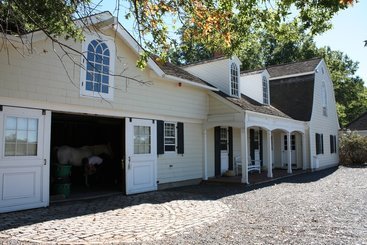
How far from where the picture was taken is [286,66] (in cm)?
2569

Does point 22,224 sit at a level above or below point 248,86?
below

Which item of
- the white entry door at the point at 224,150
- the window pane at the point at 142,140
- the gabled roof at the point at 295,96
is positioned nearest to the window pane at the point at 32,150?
the window pane at the point at 142,140

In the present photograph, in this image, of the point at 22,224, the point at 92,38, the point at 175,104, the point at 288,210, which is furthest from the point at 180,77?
the point at 22,224

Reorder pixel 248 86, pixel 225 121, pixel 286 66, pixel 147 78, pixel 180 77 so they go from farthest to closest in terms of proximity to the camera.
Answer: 1. pixel 286 66
2. pixel 248 86
3. pixel 225 121
4. pixel 180 77
5. pixel 147 78

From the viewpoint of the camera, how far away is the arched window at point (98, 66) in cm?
1000

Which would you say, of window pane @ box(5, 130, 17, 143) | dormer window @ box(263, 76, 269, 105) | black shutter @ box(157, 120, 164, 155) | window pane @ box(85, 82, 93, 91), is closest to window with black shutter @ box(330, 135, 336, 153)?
dormer window @ box(263, 76, 269, 105)

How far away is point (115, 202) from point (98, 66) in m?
4.02

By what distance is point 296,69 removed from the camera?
24.1 meters

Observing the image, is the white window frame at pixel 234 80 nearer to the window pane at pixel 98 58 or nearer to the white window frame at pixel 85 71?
the white window frame at pixel 85 71

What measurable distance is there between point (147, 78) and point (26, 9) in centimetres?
678

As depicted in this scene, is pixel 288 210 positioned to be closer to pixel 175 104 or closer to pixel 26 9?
pixel 175 104

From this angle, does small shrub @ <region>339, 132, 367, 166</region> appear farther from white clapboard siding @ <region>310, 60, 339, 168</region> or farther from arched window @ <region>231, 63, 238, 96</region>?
arched window @ <region>231, 63, 238, 96</region>

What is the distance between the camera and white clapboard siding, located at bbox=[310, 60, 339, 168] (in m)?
21.6

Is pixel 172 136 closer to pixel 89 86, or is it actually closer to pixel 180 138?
pixel 180 138
